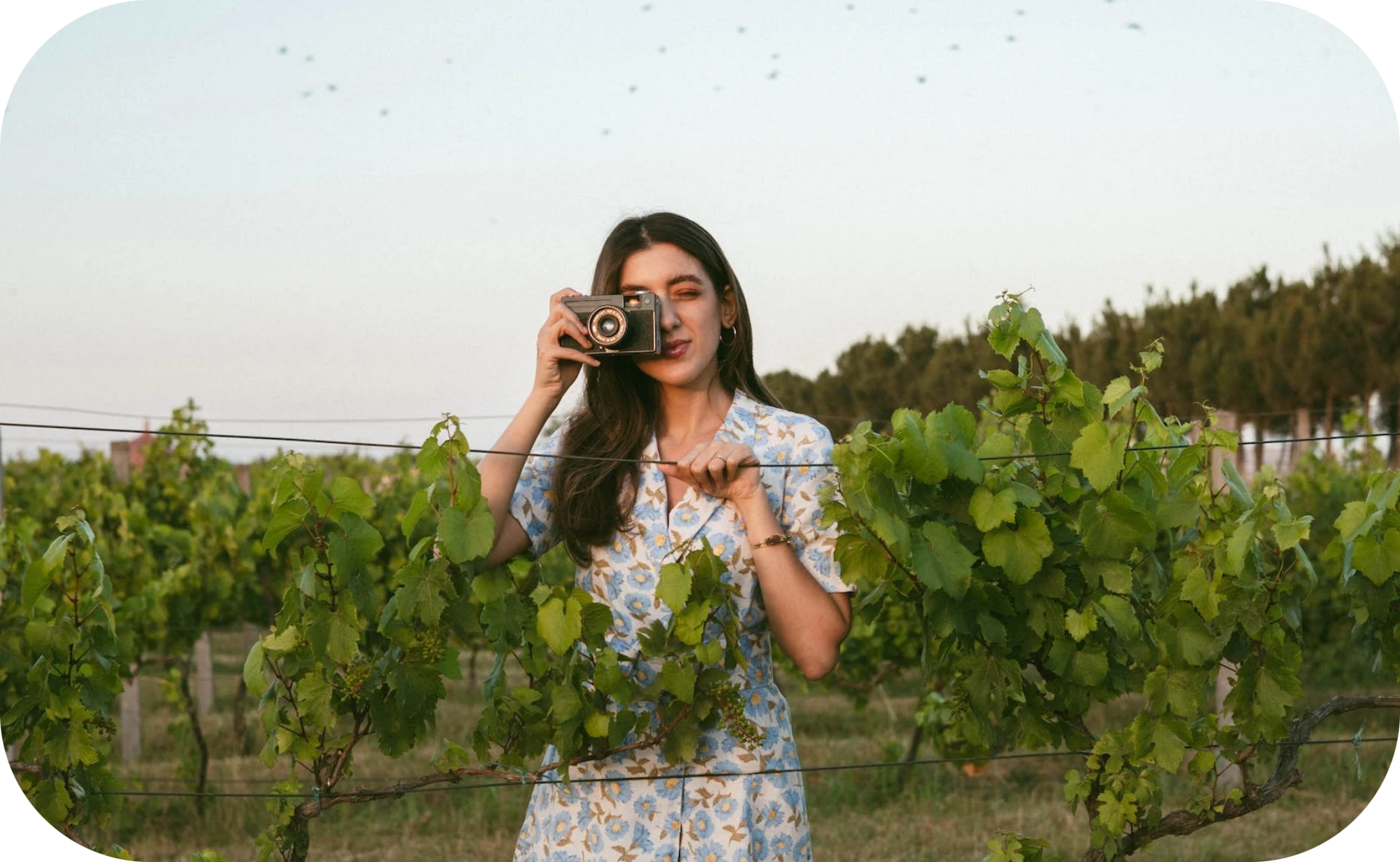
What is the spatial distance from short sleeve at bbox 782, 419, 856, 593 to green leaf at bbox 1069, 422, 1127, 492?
40 cm

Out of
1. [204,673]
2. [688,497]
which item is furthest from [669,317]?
[204,673]

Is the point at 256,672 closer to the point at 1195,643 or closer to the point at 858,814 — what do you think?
the point at 1195,643

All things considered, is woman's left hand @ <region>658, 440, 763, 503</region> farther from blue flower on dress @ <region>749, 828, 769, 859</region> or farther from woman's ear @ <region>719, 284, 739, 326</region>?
blue flower on dress @ <region>749, 828, 769, 859</region>

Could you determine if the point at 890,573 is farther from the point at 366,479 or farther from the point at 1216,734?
the point at 366,479

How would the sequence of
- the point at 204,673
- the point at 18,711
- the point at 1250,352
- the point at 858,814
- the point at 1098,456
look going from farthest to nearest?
the point at 1250,352, the point at 204,673, the point at 858,814, the point at 18,711, the point at 1098,456

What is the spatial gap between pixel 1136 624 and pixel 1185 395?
27829mm

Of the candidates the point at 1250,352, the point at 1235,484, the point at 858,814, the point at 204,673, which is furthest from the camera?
the point at 1250,352

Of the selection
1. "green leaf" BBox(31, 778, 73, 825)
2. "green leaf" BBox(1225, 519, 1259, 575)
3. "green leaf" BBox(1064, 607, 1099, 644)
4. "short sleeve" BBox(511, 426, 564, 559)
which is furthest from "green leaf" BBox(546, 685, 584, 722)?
"green leaf" BBox(31, 778, 73, 825)

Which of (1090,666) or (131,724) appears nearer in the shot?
(1090,666)

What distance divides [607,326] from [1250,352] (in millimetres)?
26242

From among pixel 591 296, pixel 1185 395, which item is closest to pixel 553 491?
pixel 591 296

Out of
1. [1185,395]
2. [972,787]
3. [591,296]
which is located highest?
[1185,395]

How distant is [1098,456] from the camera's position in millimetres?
2145

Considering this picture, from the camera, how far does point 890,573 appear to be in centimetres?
214
